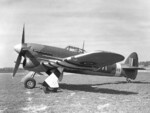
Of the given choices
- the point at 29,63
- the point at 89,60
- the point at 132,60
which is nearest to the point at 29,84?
the point at 29,63

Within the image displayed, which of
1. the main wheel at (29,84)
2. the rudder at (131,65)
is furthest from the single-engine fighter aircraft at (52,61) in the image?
the rudder at (131,65)

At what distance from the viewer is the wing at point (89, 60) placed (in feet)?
31.7

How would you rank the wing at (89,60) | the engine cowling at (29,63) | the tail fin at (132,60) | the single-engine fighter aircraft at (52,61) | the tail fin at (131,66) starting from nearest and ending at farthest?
the wing at (89,60) < the single-engine fighter aircraft at (52,61) < the engine cowling at (29,63) < the tail fin at (131,66) < the tail fin at (132,60)

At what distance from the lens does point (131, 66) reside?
17.1 metres

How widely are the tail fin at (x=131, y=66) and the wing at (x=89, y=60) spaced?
224 inches

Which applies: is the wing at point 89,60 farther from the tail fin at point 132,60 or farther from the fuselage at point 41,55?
the tail fin at point 132,60

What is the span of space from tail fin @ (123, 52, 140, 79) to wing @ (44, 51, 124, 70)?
5.70 meters

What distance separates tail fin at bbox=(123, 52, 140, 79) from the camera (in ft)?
53.6

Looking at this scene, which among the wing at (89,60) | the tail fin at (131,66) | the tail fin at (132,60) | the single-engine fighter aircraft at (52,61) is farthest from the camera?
the tail fin at (132,60)

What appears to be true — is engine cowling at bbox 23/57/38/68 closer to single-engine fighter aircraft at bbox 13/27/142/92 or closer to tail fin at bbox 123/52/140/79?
single-engine fighter aircraft at bbox 13/27/142/92

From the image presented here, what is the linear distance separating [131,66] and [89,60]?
7636 mm

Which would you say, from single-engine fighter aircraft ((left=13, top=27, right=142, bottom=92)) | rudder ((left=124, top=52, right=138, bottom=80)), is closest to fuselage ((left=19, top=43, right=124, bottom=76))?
single-engine fighter aircraft ((left=13, top=27, right=142, bottom=92))

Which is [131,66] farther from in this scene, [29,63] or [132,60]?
[29,63]

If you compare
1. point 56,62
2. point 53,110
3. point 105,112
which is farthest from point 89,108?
point 56,62
